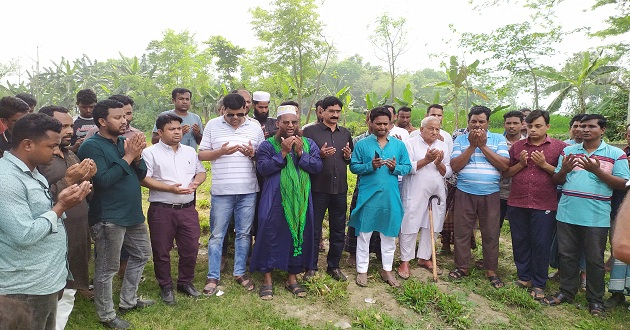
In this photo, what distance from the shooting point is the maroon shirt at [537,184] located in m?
4.13

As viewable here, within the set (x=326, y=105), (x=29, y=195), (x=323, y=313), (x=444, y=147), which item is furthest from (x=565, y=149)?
(x=29, y=195)

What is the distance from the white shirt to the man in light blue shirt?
1305 mm

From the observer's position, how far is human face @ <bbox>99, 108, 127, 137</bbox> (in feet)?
10.1

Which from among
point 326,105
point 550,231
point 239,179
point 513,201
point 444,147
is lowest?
point 550,231

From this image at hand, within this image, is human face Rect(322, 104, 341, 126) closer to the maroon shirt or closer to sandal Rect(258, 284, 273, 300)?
sandal Rect(258, 284, 273, 300)

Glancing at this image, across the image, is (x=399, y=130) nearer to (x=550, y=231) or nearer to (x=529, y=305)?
(x=550, y=231)

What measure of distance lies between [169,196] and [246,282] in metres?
1.26

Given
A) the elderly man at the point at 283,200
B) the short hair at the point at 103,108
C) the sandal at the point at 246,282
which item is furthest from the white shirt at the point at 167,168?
the sandal at the point at 246,282

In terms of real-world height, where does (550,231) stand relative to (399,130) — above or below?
below

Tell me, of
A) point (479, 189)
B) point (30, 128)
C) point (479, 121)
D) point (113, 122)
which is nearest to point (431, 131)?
point (479, 121)

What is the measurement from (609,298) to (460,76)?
11140mm

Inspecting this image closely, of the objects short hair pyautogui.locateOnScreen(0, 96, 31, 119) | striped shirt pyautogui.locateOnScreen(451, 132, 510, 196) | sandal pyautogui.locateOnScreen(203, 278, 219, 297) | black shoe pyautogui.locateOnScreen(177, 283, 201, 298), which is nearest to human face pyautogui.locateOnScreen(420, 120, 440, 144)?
striped shirt pyautogui.locateOnScreen(451, 132, 510, 196)

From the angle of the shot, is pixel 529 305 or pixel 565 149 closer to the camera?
pixel 529 305

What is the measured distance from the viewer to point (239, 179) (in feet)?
13.1
